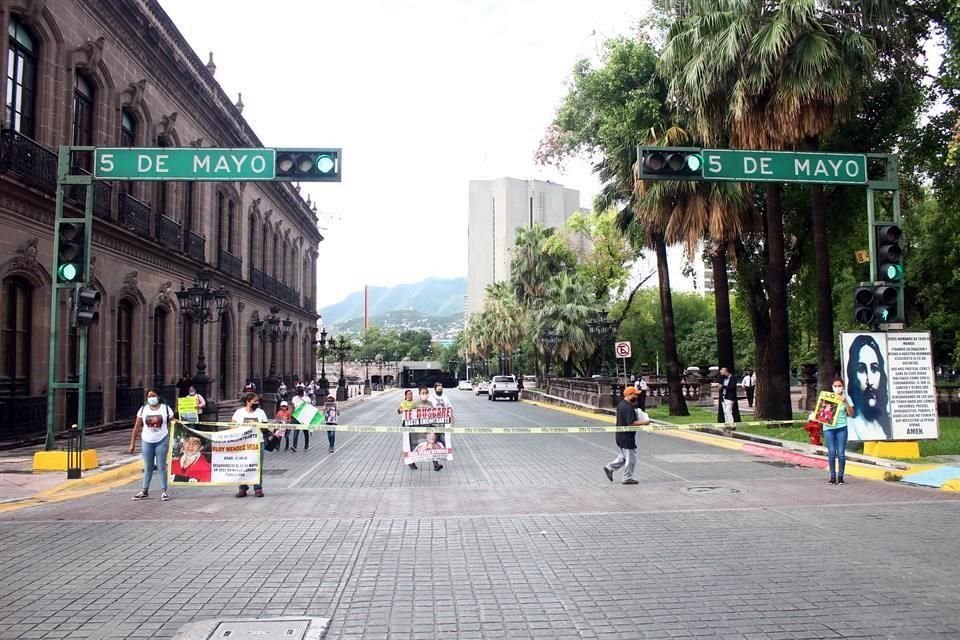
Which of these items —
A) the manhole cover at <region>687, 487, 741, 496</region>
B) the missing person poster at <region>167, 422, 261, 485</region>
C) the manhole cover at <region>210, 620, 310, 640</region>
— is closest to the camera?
the manhole cover at <region>210, 620, 310, 640</region>

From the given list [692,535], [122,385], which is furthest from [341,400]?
[692,535]

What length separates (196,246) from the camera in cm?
2877

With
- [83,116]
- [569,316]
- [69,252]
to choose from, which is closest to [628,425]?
[69,252]

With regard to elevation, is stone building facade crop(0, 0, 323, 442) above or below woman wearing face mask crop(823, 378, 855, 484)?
above

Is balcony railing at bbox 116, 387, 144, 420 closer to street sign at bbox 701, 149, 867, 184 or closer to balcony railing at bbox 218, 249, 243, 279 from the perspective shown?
balcony railing at bbox 218, 249, 243, 279

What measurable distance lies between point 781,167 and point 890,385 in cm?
464

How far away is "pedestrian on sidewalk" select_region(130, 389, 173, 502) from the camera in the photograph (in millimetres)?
10836

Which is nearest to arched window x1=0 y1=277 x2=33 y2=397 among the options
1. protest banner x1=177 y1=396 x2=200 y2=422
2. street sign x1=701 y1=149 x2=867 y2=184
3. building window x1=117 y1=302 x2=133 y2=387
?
protest banner x1=177 y1=396 x2=200 y2=422

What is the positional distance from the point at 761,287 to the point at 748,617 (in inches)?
890

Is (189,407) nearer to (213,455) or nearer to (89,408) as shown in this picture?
(213,455)

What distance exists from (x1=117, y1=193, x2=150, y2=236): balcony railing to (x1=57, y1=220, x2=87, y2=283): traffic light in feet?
29.1

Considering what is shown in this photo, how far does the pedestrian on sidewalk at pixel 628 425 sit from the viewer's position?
459 inches

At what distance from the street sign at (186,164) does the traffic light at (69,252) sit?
112 cm

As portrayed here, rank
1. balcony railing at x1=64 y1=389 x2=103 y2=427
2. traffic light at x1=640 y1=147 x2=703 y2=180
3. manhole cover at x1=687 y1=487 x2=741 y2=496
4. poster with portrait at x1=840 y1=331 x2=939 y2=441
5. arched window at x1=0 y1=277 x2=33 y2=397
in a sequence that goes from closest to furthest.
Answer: manhole cover at x1=687 y1=487 x2=741 y2=496
traffic light at x1=640 y1=147 x2=703 y2=180
poster with portrait at x1=840 y1=331 x2=939 y2=441
arched window at x1=0 y1=277 x2=33 y2=397
balcony railing at x1=64 y1=389 x2=103 y2=427
